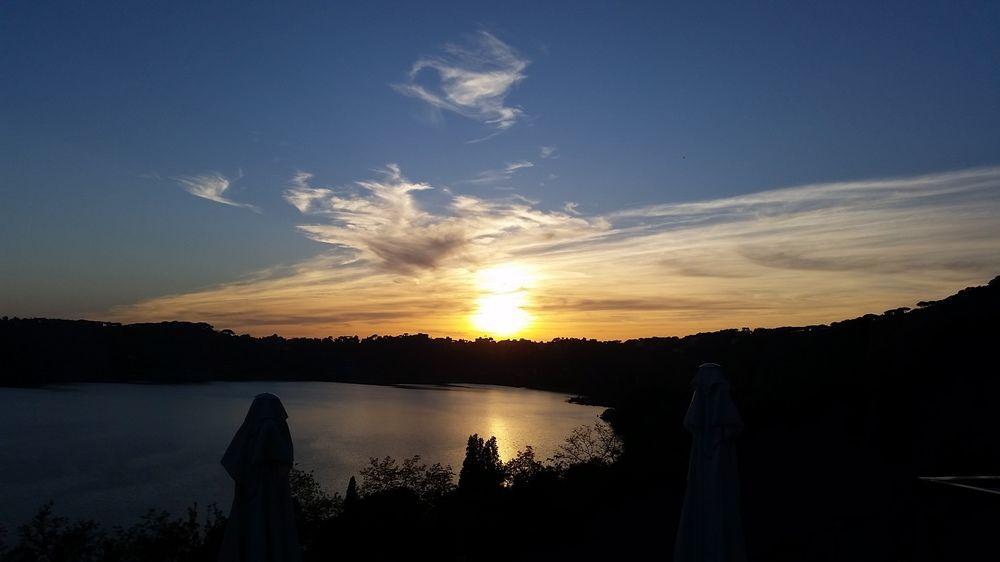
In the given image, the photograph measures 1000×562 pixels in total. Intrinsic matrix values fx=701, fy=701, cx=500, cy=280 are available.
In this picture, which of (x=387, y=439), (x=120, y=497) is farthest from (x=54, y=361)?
(x=120, y=497)

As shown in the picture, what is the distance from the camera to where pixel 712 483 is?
7.32 meters

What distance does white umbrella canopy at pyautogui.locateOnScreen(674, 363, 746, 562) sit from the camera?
7.26 meters

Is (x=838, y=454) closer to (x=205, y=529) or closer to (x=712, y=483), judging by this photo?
(x=712, y=483)

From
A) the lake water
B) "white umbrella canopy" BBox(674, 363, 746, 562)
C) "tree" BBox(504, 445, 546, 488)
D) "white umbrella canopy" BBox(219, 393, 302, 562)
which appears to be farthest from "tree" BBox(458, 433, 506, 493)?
the lake water

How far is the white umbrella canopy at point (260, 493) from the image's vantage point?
6.53m

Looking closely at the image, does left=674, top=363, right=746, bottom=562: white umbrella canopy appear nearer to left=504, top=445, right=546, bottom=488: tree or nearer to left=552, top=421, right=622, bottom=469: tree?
left=504, top=445, right=546, bottom=488: tree

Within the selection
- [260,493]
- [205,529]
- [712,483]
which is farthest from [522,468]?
[260,493]

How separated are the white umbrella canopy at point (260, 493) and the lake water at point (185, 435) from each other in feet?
109

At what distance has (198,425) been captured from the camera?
77.8 metres

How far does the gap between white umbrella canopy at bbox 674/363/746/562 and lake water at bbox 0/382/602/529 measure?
3465 cm

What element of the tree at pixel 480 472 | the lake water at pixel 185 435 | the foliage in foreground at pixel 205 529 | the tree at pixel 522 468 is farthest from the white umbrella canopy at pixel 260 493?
the lake water at pixel 185 435

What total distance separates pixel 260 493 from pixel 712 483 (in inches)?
178

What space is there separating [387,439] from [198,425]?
23.7m

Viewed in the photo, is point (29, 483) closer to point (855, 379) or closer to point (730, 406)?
point (855, 379)
